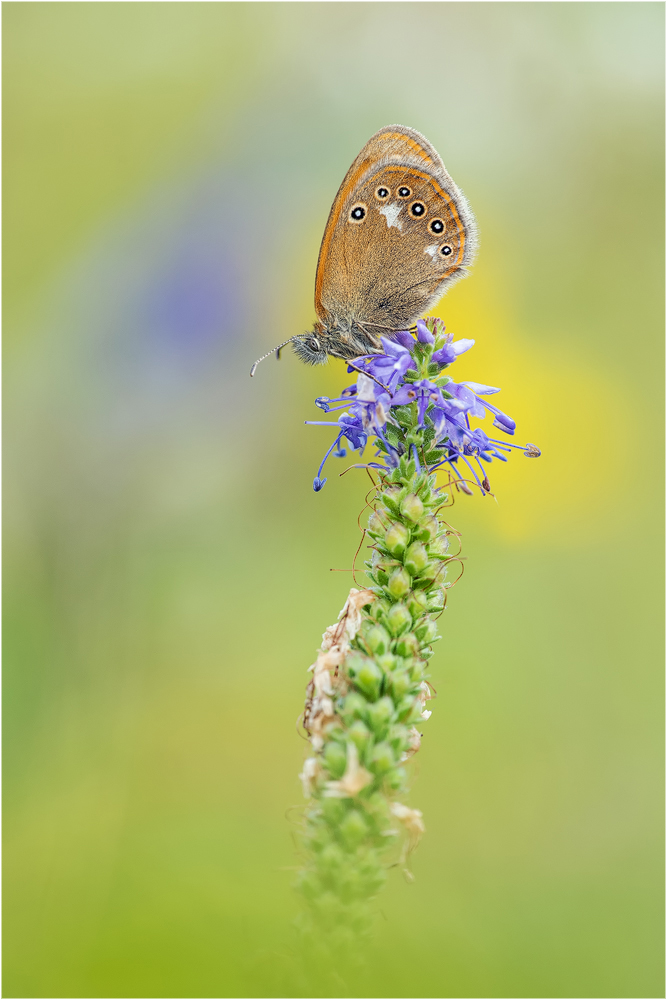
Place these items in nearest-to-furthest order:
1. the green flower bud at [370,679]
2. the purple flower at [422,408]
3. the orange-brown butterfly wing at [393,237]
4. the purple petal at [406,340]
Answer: the green flower bud at [370,679], the purple flower at [422,408], the purple petal at [406,340], the orange-brown butterfly wing at [393,237]

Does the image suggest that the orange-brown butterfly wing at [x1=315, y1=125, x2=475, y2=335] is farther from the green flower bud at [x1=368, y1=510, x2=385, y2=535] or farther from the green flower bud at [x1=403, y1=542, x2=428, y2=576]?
the green flower bud at [x1=403, y1=542, x2=428, y2=576]

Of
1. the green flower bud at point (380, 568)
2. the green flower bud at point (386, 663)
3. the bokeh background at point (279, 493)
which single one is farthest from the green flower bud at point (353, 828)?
the bokeh background at point (279, 493)

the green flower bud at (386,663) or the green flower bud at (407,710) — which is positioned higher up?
the green flower bud at (386,663)

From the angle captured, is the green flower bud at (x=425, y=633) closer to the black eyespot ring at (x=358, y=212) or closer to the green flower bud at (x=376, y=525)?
the green flower bud at (x=376, y=525)

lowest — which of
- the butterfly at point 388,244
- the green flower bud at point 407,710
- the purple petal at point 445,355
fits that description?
the green flower bud at point 407,710

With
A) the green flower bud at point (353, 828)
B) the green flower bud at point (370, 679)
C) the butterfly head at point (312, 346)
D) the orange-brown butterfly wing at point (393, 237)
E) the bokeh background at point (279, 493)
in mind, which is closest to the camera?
the green flower bud at point (353, 828)

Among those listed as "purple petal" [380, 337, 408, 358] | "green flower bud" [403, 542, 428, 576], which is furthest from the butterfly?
"green flower bud" [403, 542, 428, 576]
